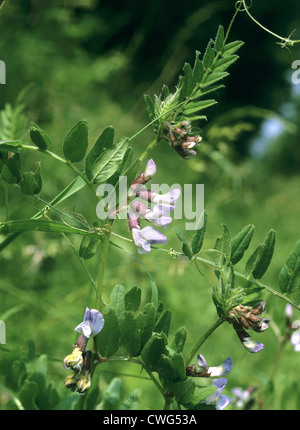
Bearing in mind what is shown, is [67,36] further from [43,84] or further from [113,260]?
[113,260]

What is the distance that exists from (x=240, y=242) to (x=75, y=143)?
0.23m

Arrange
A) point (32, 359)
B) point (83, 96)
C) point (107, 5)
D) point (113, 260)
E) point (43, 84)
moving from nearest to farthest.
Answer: point (32, 359) < point (113, 260) < point (43, 84) < point (83, 96) < point (107, 5)

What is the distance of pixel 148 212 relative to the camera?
1.89 feet

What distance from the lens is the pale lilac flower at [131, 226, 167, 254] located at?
0.56 meters

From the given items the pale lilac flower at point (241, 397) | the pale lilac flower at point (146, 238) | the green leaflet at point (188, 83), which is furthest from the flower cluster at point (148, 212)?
the pale lilac flower at point (241, 397)

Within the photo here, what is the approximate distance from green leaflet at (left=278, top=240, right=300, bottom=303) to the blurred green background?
0.16 meters

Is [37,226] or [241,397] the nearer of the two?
[37,226]

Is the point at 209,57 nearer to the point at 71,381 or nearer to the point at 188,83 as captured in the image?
the point at 188,83

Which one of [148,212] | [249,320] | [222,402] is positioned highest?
[148,212]

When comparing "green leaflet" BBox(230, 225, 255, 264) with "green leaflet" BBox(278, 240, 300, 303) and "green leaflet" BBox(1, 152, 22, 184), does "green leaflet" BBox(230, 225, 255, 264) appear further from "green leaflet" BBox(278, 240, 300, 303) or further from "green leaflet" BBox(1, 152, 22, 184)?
"green leaflet" BBox(1, 152, 22, 184)

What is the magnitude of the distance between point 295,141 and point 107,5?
9513 millimetres

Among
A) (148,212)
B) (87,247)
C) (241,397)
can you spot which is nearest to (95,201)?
(241,397)
